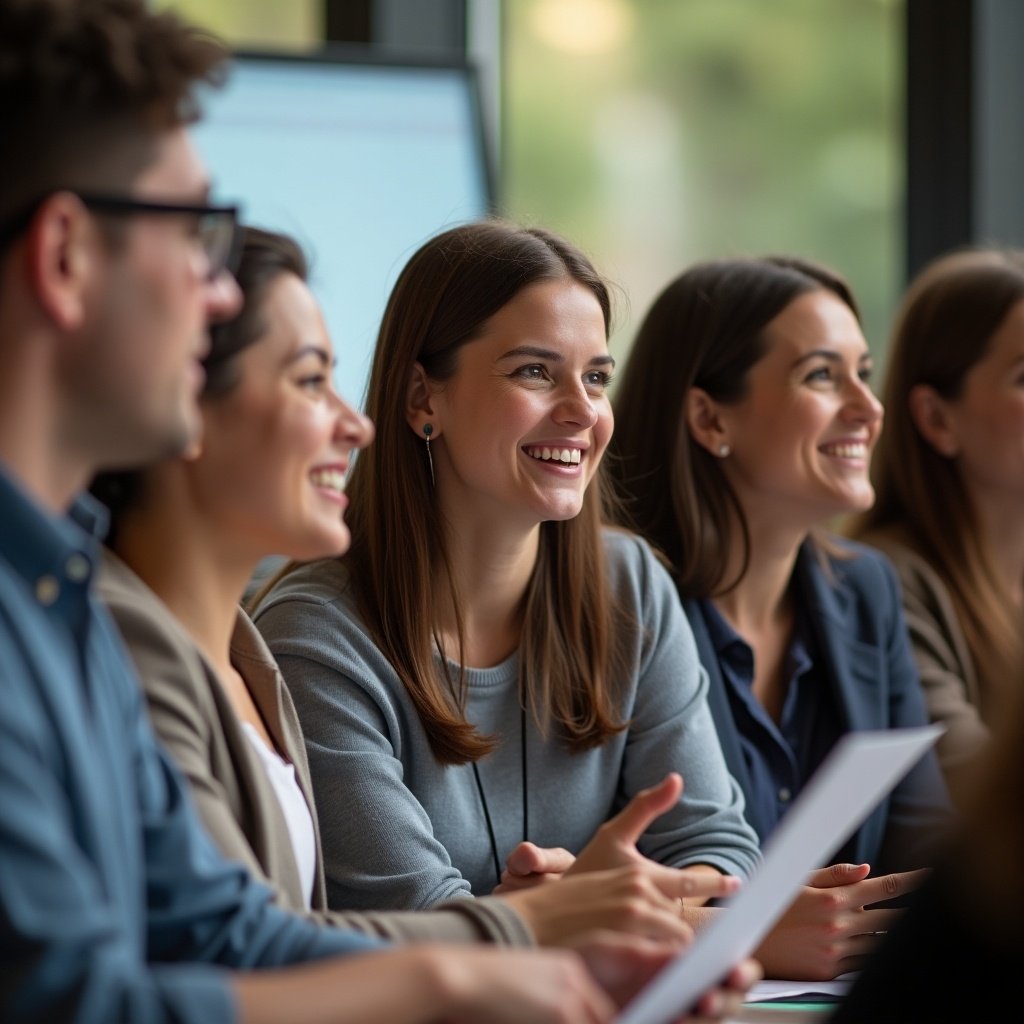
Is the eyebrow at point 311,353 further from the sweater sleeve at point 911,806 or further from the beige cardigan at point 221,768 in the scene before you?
the sweater sleeve at point 911,806

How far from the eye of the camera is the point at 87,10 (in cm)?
113

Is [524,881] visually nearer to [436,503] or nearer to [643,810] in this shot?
[643,810]

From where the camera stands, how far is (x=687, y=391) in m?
2.64

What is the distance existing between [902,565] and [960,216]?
134cm

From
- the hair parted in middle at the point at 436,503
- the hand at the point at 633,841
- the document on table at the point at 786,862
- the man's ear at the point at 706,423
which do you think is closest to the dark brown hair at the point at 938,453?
the man's ear at the point at 706,423

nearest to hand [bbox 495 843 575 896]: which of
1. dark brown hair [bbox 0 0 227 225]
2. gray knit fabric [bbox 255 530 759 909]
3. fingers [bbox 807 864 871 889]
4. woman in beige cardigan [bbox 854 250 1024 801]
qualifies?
gray knit fabric [bbox 255 530 759 909]

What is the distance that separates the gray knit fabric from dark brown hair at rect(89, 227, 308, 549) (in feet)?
1.62

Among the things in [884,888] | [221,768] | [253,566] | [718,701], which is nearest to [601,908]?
[221,768]

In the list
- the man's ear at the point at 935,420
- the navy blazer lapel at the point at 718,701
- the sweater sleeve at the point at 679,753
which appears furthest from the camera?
the man's ear at the point at 935,420

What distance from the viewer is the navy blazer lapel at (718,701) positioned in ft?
7.93

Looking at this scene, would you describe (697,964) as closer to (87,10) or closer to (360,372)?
(87,10)

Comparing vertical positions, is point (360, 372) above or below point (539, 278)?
below

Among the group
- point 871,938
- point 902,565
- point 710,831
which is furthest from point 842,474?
point 871,938

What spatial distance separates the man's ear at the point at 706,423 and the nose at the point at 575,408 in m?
0.54
